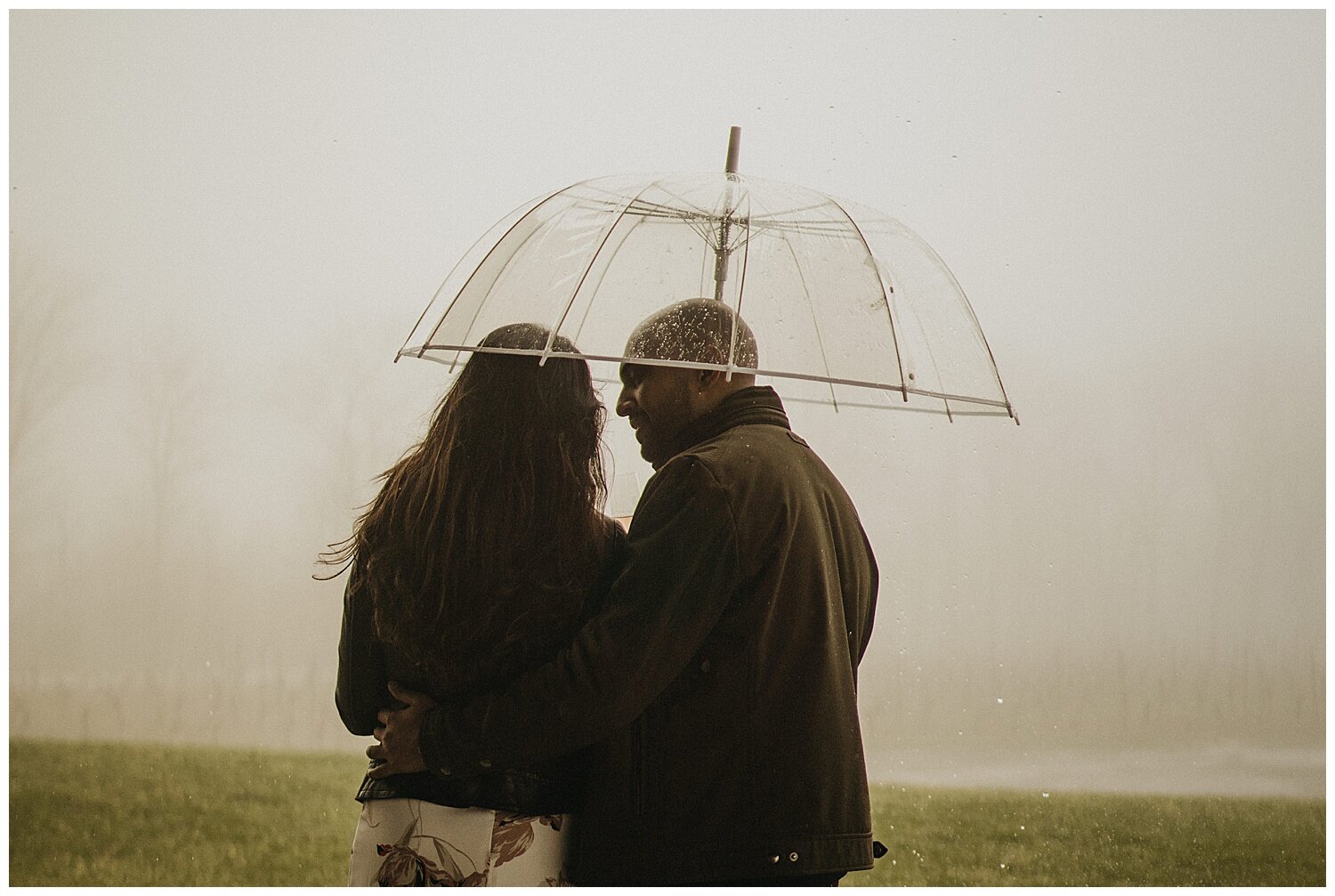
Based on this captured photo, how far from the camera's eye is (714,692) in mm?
2031

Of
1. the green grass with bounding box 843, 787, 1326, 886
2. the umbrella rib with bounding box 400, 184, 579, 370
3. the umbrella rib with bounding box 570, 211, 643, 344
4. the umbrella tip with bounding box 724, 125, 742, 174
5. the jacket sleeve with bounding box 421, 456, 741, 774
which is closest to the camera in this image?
the jacket sleeve with bounding box 421, 456, 741, 774

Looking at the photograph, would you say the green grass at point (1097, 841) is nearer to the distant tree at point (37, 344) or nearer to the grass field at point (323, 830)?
the grass field at point (323, 830)

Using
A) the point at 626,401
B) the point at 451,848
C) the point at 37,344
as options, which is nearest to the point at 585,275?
the point at 626,401

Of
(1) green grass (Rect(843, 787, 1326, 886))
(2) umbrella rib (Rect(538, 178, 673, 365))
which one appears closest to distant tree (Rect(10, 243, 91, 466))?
(2) umbrella rib (Rect(538, 178, 673, 365))

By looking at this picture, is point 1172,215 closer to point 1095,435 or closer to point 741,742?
point 1095,435

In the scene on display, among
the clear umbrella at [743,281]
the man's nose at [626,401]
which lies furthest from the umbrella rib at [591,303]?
the man's nose at [626,401]

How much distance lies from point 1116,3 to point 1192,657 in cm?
217

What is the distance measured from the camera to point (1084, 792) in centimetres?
405

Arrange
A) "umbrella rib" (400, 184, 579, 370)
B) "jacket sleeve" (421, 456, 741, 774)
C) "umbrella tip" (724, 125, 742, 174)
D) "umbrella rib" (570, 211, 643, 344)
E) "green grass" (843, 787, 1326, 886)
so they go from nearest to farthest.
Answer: "jacket sleeve" (421, 456, 741, 774), "umbrella rib" (570, 211, 643, 344), "umbrella rib" (400, 184, 579, 370), "umbrella tip" (724, 125, 742, 174), "green grass" (843, 787, 1326, 886)

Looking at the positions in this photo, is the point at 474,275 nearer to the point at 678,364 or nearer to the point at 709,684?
the point at 678,364

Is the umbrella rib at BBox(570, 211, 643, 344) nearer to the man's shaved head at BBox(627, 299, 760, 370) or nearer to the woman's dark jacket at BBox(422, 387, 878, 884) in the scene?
the man's shaved head at BBox(627, 299, 760, 370)

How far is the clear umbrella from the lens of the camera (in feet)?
6.85

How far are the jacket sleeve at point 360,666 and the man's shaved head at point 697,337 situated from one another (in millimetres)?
599

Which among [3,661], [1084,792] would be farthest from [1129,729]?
[3,661]
